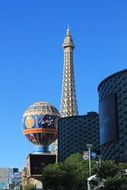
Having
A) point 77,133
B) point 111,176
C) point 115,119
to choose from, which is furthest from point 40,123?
point 111,176

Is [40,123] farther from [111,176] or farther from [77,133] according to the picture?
[111,176]

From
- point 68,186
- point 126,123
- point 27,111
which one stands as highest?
point 27,111

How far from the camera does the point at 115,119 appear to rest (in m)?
129

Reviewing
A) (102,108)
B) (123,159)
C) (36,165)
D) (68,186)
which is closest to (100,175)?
(68,186)

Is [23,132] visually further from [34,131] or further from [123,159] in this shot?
[123,159]

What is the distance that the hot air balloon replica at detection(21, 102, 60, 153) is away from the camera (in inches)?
6949

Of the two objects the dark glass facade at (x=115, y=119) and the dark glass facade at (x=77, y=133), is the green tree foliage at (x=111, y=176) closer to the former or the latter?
the dark glass facade at (x=115, y=119)

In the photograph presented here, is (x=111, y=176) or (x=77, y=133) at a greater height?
(x=77, y=133)

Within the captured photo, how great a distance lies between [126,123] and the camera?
127 metres

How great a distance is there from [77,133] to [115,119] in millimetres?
55728

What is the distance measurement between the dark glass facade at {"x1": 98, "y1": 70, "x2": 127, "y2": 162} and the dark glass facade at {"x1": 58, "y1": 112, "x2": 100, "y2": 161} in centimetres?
4525

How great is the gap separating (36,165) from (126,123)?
2838 inches

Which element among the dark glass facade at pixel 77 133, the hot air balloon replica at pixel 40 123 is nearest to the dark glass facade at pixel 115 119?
the hot air balloon replica at pixel 40 123

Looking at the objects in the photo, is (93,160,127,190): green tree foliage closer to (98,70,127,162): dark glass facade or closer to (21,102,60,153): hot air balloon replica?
(98,70,127,162): dark glass facade
